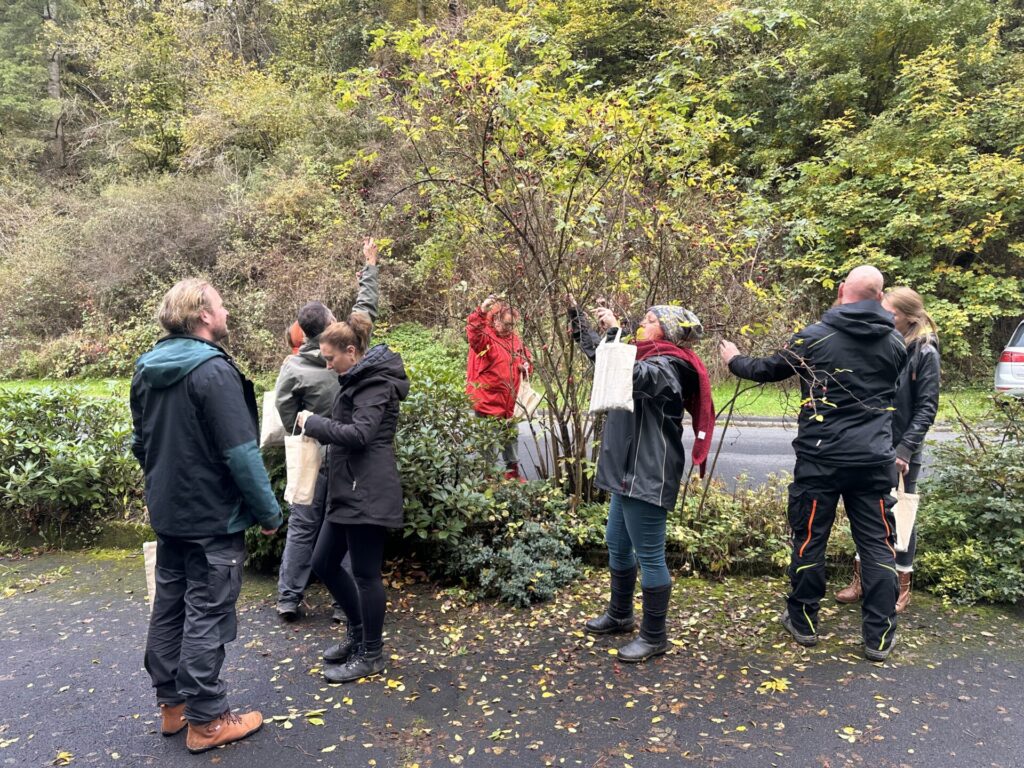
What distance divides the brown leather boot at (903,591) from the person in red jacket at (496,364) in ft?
8.68

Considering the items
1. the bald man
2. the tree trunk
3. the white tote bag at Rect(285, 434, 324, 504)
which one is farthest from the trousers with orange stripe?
the tree trunk

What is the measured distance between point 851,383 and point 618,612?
1805mm

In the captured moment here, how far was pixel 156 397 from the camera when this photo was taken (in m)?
2.74

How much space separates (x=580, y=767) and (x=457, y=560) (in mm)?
1771

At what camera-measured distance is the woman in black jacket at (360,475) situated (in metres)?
3.07

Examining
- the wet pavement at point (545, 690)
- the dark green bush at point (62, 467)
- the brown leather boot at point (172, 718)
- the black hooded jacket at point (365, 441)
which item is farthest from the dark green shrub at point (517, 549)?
the dark green bush at point (62, 467)

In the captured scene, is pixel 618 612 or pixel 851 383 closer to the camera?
pixel 851 383

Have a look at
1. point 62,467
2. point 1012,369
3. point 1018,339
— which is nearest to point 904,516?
point 62,467

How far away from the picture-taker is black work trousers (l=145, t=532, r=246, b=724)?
9.00ft

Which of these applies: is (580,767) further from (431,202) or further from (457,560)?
(431,202)

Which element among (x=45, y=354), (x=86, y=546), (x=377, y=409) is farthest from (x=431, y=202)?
(x=45, y=354)

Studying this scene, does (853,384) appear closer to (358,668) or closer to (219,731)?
(358,668)

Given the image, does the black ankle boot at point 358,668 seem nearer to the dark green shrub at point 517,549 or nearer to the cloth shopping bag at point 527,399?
the dark green shrub at point 517,549

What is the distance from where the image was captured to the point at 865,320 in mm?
3350
